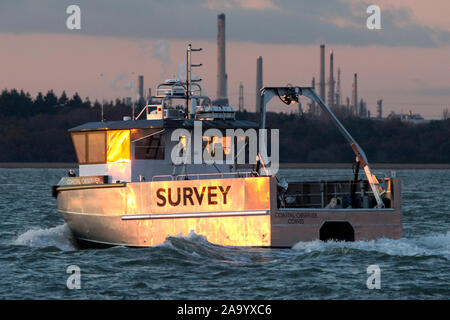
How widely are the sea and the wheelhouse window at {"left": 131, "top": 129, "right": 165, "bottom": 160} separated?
3.08 m

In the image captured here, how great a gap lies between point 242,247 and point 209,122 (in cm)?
491

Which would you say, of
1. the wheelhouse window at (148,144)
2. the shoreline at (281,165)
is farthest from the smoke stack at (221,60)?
the wheelhouse window at (148,144)

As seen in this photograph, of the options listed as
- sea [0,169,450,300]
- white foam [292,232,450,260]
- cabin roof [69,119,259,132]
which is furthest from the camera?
cabin roof [69,119,259,132]

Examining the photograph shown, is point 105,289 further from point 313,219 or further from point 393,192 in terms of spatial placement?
point 393,192

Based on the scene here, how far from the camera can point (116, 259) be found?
24.0m

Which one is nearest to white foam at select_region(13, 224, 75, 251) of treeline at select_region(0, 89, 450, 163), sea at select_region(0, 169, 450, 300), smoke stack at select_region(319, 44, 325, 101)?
sea at select_region(0, 169, 450, 300)

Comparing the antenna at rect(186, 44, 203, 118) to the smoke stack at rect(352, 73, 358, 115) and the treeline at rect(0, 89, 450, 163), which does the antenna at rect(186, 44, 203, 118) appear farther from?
the smoke stack at rect(352, 73, 358, 115)

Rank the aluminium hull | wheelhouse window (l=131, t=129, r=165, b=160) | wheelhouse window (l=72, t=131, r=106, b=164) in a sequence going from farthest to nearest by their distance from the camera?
wheelhouse window (l=72, t=131, r=106, b=164)
wheelhouse window (l=131, t=129, r=165, b=160)
the aluminium hull

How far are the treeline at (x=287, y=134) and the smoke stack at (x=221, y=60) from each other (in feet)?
18.3

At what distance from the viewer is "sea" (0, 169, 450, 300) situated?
1981 cm

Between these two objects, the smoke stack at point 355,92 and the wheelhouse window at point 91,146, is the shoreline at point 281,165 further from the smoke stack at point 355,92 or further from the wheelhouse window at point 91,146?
the wheelhouse window at point 91,146

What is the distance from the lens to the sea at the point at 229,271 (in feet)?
65.0

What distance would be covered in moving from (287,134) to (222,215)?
127 m
